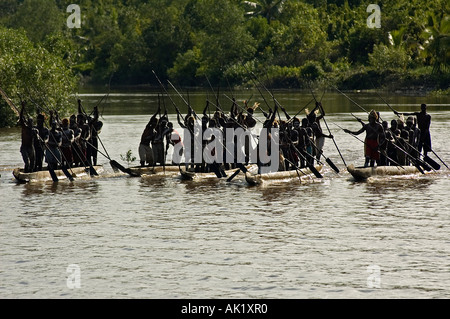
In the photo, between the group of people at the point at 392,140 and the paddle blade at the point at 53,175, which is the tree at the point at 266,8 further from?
the paddle blade at the point at 53,175

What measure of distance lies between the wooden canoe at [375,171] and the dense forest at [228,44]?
22.4 meters

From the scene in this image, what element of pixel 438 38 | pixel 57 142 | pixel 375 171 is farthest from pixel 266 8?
pixel 57 142

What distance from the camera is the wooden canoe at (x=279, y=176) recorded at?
2352 cm

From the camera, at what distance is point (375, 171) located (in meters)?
24.4

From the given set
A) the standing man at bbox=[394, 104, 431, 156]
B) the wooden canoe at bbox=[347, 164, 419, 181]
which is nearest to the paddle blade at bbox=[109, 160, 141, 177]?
the wooden canoe at bbox=[347, 164, 419, 181]

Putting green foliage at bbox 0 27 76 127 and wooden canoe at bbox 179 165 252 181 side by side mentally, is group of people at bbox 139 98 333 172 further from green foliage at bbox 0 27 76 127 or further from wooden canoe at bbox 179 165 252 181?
green foliage at bbox 0 27 76 127

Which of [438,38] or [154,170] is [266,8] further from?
[154,170]

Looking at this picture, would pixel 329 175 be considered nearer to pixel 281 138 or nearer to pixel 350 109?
pixel 281 138

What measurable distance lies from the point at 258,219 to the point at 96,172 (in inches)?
286

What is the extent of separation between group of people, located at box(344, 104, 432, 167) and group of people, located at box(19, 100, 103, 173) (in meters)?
7.41

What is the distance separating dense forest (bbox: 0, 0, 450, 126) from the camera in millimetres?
51978

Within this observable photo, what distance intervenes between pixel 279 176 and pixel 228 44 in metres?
73.8

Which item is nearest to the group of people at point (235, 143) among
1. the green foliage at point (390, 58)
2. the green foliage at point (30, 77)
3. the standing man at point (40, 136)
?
the standing man at point (40, 136)
